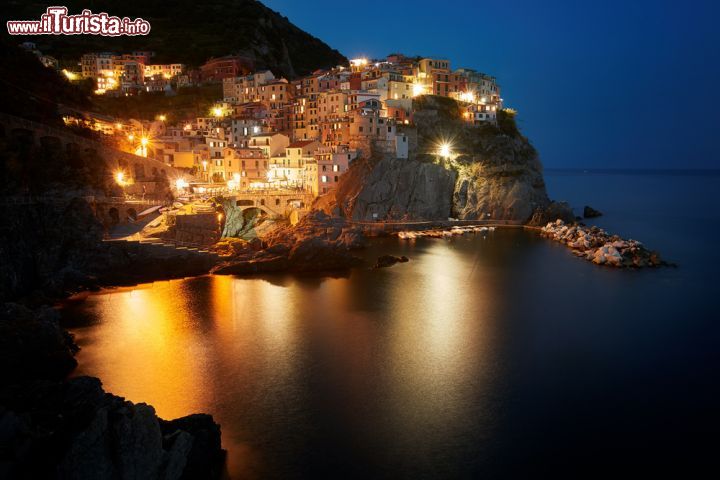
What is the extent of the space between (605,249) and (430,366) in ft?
69.1

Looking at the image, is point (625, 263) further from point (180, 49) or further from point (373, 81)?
point (180, 49)

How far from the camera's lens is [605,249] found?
33469 millimetres

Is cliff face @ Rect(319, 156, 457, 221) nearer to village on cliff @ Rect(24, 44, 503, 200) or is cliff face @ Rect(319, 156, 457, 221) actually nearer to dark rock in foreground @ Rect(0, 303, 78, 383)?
village on cliff @ Rect(24, 44, 503, 200)

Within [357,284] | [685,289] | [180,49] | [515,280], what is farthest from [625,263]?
[180,49]

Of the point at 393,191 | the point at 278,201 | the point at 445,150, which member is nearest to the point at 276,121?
the point at 278,201

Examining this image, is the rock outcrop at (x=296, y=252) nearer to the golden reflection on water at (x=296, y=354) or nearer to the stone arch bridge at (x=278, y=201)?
the golden reflection on water at (x=296, y=354)

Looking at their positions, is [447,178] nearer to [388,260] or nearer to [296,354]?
[388,260]

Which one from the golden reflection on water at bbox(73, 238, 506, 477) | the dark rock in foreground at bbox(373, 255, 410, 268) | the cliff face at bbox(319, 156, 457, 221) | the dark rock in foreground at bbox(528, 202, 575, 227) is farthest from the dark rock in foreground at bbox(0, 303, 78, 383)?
the dark rock in foreground at bbox(528, 202, 575, 227)

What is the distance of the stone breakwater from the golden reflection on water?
9319 mm

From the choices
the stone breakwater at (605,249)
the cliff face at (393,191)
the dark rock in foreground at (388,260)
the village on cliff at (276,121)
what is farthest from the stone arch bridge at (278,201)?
the stone breakwater at (605,249)

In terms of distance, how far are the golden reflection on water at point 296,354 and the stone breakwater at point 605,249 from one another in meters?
9.32

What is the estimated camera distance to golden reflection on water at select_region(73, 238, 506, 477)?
1412 centimetres

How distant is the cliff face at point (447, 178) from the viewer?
4266cm

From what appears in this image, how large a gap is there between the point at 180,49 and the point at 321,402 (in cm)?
6647
